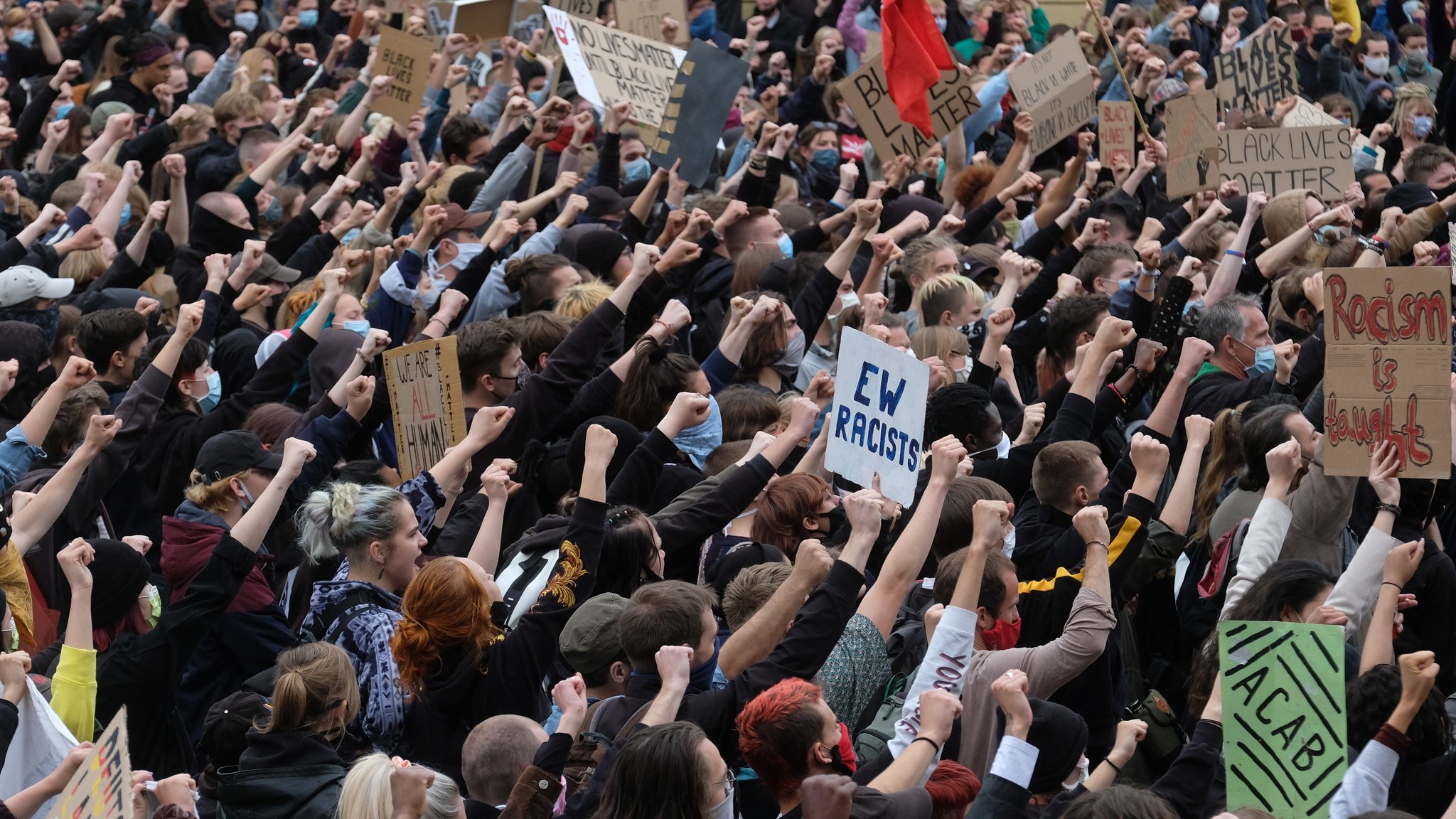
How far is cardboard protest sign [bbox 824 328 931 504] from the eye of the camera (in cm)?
603

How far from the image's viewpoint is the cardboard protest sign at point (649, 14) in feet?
44.7

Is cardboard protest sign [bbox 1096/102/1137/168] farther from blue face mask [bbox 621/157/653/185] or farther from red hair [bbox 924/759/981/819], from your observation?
red hair [bbox 924/759/981/819]

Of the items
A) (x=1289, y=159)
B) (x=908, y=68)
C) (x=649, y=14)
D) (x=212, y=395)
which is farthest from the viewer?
(x=649, y=14)

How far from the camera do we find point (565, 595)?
544cm

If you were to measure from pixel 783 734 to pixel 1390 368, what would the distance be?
2773 mm

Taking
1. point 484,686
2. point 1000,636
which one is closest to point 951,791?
point 1000,636

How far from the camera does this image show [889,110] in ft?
37.9

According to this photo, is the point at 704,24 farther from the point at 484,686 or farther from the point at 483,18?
the point at 484,686

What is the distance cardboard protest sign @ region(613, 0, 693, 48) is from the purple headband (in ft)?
12.0

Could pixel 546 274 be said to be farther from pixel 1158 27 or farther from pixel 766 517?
pixel 1158 27

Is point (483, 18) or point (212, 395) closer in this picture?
point (212, 395)

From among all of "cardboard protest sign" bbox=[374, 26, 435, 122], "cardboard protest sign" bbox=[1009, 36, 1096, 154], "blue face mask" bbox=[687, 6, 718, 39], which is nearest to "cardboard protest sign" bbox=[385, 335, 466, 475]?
"cardboard protest sign" bbox=[374, 26, 435, 122]

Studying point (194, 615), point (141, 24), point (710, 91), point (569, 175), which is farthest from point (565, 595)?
point (141, 24)

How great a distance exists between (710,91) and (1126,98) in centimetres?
468
